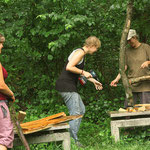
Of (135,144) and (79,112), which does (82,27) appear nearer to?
(79,112)

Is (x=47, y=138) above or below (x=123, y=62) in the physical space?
below

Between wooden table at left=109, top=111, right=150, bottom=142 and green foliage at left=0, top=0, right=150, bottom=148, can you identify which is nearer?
wooden table at left=109, top=111, right=150, bottom=142

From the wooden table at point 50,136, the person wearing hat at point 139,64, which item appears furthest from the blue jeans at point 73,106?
the person wearing hat at point 139,64

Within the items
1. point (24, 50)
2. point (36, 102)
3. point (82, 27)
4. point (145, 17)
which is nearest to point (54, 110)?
point (36, 102)

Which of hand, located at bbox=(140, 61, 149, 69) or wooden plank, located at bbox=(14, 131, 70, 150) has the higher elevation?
hand, located at bbox=(140, 61, 149, 69)

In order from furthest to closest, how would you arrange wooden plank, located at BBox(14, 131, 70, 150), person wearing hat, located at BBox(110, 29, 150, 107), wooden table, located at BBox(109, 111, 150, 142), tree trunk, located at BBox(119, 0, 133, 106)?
person wearing hat, located at BBox(110, 29, 150, 107) → tree trunk, located at BBox(119, 0, 133, 106) → wooden table, located at BBox(109, 111, 150, 142) → wooden plank, located at BBox(14, 131, 70, 150)

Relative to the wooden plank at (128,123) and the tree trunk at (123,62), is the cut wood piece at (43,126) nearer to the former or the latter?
the wooden plank at (128,123)

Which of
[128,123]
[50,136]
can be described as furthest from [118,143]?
[50,136]

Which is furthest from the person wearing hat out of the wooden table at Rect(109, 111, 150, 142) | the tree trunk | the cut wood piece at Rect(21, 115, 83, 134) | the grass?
the cut wood piece at Rect(21, 115, 83, 134)

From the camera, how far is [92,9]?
6.78 m

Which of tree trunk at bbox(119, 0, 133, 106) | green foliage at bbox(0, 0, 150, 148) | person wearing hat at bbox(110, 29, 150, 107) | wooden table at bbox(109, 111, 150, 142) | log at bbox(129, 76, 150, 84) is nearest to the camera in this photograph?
wooden table at bbox(109, 111, 150, 142)

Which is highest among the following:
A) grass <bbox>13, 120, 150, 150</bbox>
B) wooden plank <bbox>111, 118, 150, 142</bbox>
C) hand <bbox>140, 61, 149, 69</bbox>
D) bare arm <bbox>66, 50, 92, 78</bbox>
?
bare arm <bbox>66, 50, 92, 78</bbox>

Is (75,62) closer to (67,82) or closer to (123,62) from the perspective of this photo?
(67,82)

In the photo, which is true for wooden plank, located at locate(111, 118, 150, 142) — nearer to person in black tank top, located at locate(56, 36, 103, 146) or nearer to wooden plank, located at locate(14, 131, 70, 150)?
person in black tank top, located at locate(56, 36, 103, 146)
